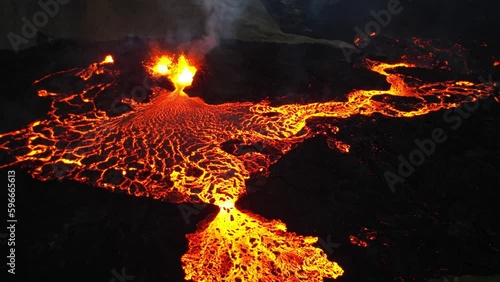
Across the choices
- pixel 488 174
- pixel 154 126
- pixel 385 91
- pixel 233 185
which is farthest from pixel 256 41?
pixel 488 174

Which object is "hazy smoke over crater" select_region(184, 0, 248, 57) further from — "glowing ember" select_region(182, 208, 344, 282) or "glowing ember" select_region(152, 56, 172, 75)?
"glowing ember" select_region(182, 208, 344, 282)

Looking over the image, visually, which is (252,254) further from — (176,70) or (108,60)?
(108,60)

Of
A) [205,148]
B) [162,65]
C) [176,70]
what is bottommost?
[205,148]

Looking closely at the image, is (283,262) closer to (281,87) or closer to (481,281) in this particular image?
(481,281)

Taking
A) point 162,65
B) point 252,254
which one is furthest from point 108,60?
point 252,254

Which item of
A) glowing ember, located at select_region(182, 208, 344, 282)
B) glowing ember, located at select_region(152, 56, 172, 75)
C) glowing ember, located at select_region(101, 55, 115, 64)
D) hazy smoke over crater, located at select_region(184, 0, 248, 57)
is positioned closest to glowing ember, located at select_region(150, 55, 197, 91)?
glowing ember, located at select_region(152, 56, 172, 75)

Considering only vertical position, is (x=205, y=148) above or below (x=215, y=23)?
below

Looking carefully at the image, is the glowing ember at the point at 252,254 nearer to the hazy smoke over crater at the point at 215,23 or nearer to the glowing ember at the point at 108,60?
the glowing ember at the point at 108,60

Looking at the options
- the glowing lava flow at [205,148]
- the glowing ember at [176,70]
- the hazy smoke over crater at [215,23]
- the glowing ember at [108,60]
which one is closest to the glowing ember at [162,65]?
the glowing ember at [176,70]
